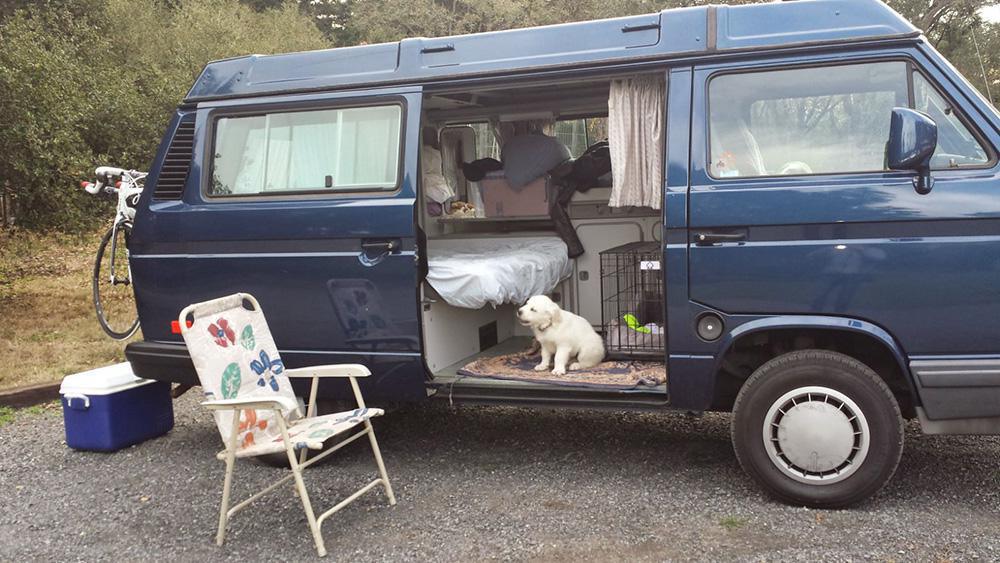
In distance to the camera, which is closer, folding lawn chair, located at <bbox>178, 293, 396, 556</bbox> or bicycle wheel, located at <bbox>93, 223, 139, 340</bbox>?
folding lawn chair, located at <bbox>178, 293, 396, 556</bbox>

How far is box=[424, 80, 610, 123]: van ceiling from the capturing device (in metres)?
5.99

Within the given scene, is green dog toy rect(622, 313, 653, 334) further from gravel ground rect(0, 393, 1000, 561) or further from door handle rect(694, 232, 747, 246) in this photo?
door handle rect(694, 232, 747, 246)

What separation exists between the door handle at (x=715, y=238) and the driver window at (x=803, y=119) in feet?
1.02

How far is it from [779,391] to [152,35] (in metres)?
19.3

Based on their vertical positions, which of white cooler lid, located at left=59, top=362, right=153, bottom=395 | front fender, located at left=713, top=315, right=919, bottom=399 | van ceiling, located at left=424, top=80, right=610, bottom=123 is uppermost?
van ceiling, located at left=424, top=80, right=610, bottom=123

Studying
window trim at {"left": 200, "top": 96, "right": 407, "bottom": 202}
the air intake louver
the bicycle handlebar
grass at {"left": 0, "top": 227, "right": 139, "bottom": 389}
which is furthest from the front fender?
grass at {"left": 0, "top": 227, "right": 139, "bottom": 389}

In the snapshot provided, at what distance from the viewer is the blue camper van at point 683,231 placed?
3941mm

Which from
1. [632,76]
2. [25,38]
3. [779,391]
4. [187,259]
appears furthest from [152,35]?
[779,391]

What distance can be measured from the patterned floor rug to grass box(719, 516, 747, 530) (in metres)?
0.80

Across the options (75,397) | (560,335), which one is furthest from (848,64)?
(75,397)

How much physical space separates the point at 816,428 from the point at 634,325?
149cm

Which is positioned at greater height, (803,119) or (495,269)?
(803,119)

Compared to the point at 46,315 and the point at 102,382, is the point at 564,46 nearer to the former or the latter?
the point at 102,382

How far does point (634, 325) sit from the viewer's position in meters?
5.36
